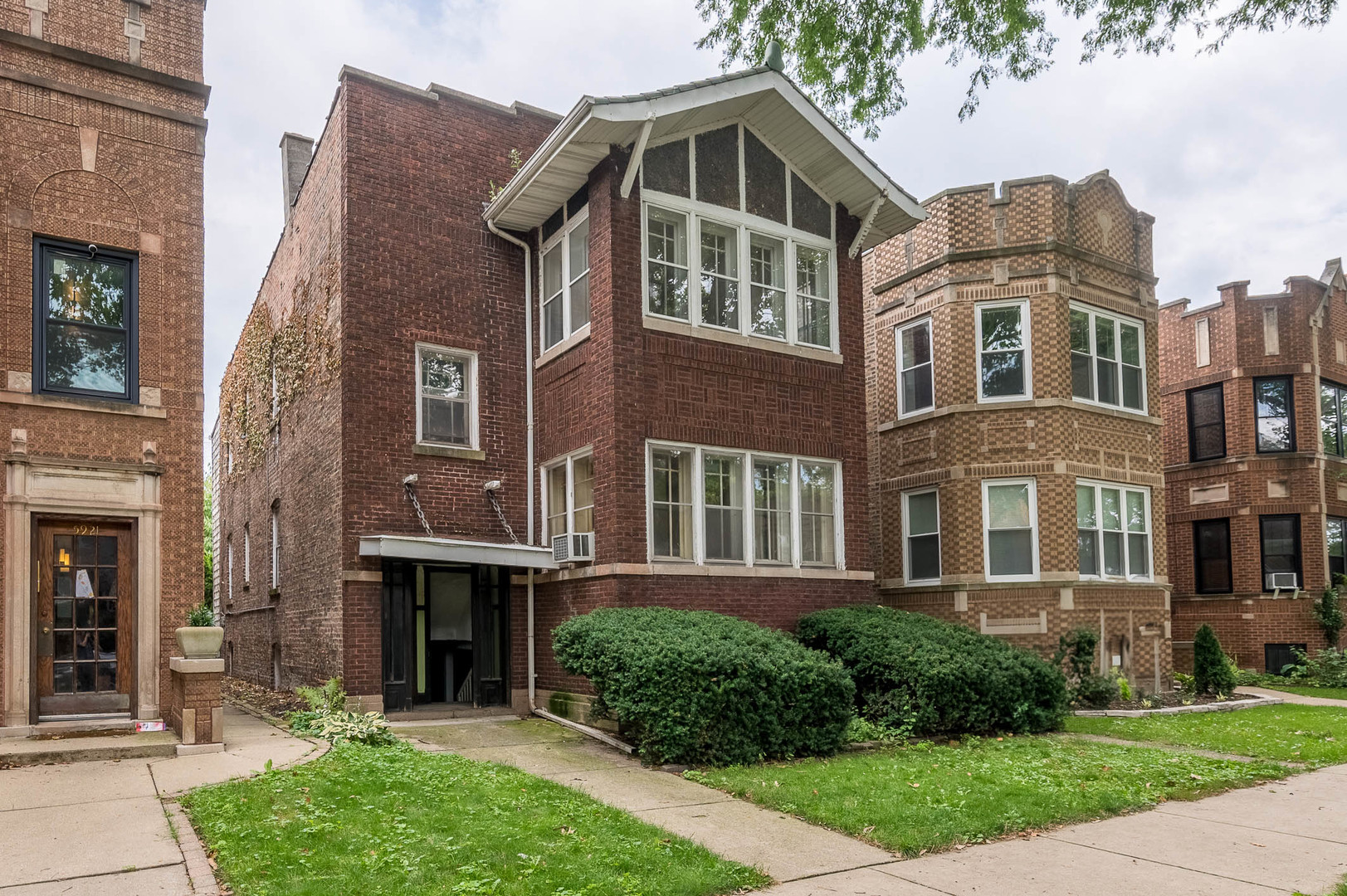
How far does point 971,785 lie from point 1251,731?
6.77 meters

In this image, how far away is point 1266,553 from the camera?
23.6m

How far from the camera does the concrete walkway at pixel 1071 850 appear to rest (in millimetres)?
6707

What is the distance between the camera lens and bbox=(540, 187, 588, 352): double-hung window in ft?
48.3

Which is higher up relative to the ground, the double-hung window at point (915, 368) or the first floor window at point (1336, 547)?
the double-hung window at point (915, 368)

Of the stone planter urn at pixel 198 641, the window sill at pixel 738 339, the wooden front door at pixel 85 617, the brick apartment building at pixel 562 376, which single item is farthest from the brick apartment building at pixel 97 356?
the window sill at pixel 738 339

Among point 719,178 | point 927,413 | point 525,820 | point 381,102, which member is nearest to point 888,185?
point 719,178

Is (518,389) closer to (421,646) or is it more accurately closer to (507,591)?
(507,591)

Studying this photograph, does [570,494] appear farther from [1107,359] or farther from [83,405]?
[1107,359]

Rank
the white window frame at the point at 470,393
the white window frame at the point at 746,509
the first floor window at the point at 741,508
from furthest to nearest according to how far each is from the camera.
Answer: the white window frame at the point at 470,393 → the first floor window at the point at 741,508 → the white window frame at the point at 746,509

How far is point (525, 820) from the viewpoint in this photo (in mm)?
7875

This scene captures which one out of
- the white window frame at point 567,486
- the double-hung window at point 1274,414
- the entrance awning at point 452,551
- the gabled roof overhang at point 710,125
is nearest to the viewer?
the entrance awning at point 452,551

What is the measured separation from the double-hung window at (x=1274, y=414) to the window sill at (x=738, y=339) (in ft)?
44.4

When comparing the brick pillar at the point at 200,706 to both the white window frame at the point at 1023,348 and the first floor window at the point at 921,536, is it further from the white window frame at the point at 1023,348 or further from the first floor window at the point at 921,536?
the white window frame at the point at 1023,348

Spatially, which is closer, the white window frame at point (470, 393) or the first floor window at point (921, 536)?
the white window frame at point (470, 393)
